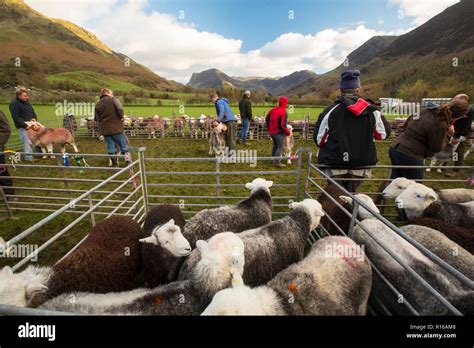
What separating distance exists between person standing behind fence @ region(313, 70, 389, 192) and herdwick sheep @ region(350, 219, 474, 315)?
1158mm

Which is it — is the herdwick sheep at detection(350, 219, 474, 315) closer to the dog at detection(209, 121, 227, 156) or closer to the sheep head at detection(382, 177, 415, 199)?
the sheep head at detection(382, 177, 415, 199)

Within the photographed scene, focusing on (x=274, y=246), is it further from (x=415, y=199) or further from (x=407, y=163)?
(x=407, y=163)

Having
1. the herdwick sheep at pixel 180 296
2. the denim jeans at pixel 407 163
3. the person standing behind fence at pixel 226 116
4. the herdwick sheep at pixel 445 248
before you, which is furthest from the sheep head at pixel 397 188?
the person standing behind fence at pixel 226 116

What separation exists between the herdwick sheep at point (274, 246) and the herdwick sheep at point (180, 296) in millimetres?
219

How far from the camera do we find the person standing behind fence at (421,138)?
143 inches

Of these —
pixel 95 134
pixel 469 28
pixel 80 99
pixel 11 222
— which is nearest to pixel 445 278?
pixel 11 222

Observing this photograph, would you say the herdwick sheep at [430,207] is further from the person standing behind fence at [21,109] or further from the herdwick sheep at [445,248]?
the person standing behind fence at [21,109]

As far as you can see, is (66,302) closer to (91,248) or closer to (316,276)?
(91,248)

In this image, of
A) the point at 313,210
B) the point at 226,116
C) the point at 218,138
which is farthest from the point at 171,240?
the point at 218,138

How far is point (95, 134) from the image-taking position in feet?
52.9

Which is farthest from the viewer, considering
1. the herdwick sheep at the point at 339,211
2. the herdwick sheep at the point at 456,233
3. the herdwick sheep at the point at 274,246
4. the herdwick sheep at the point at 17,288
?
the herdwick sheep at the point at 339,211

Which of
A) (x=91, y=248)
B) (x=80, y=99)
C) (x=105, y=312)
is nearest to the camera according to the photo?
(x=105, y=312)

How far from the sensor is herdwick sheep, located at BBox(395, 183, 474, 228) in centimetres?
324
